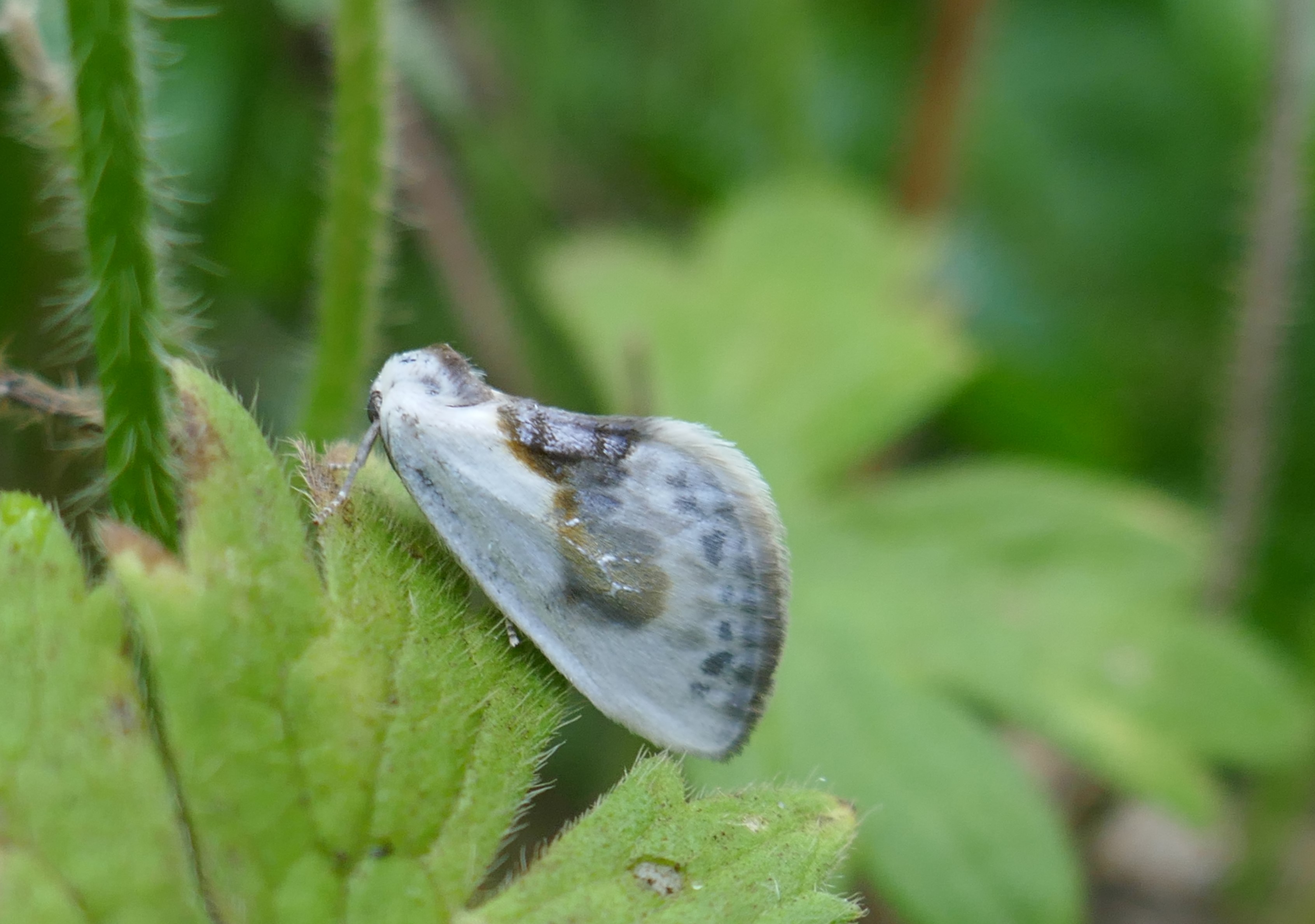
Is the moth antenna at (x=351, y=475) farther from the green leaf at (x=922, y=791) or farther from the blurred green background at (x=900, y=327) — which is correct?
the green leaf at (x=922, y=791)

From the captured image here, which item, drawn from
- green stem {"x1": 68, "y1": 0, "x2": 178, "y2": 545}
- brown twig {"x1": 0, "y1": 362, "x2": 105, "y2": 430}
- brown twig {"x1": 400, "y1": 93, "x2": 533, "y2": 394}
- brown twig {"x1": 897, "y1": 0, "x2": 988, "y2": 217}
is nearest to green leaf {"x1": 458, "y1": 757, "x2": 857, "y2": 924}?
green stem {"x1": 68, "y1": 0, "x2": 178, "y2": 545}

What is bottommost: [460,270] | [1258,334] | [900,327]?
[460,270]

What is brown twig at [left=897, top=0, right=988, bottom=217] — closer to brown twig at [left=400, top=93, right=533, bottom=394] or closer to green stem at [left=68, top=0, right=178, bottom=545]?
brown twig at [left=400, top=93, right=533, bottom=394]

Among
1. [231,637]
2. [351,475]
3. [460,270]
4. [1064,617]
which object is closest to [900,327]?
[1064,617]

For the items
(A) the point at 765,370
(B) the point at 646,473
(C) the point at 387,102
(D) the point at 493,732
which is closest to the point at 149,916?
(D) the point at 493,732

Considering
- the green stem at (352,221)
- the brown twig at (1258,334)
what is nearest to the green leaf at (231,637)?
the green stem at (352,221)

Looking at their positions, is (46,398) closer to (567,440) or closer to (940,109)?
(567,440)

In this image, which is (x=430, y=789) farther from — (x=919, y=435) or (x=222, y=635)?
(x=919, y=435)
